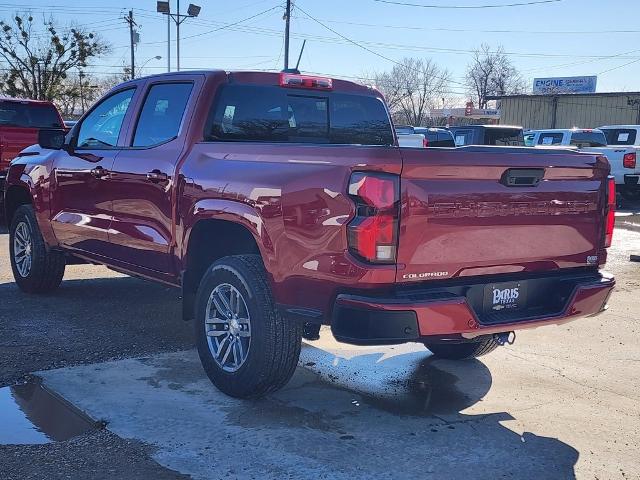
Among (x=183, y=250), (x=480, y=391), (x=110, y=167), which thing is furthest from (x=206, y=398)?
(x=110, y=167)

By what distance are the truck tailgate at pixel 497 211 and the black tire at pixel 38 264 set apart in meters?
4.29

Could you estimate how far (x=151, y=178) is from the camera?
482 cm

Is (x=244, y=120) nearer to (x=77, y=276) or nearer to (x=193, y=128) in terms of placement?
(x=193, y=128)

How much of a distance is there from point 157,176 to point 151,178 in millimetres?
81

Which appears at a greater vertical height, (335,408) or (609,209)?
(609,209)

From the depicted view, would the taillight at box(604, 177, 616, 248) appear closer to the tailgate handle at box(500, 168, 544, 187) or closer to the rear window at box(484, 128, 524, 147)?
the tailgate handle at box(500, 168, 544, 187)

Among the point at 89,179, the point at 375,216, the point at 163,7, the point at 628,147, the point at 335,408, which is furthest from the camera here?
the point at 163,7

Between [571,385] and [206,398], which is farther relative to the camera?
[571,385]

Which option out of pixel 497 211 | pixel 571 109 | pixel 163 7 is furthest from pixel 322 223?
pixel 571 109

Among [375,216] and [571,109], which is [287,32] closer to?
[571,109]

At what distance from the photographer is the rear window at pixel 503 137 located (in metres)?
15.8

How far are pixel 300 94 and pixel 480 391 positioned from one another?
2429 mm

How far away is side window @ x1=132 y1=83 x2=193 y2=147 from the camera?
488 centimetres

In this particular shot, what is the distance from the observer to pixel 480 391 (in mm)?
4516
